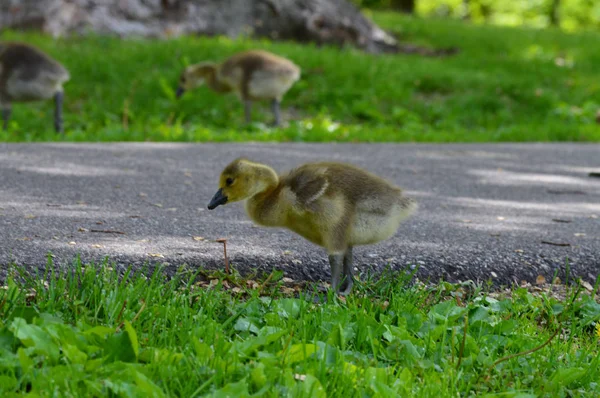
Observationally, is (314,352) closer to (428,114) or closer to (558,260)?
(558,260)

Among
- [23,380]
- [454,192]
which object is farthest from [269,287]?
[454,192]

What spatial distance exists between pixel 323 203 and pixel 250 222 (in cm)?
158

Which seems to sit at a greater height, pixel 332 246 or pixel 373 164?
pixel 332 246

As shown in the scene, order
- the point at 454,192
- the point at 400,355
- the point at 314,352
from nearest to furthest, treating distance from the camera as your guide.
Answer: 1. the point at 314,352
2. the point at 400,355
3. the point at 454,192

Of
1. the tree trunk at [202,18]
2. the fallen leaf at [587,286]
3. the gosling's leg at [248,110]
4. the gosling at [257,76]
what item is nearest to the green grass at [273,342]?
the fallen leaf at [587,286]

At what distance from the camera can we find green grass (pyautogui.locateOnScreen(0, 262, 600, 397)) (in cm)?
274

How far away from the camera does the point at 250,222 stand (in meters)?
5.32

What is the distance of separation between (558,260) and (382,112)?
833 centimetres

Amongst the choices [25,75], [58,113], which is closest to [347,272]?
[25,75]

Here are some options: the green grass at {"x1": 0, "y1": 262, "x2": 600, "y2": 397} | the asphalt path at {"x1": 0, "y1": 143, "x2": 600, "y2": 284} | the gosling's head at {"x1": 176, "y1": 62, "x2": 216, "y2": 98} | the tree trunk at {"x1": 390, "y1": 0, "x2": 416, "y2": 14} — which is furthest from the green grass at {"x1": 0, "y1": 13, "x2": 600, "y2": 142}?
the tree trunk at {"x1": 390, "y1": 0, "x2": 416, "y2": 14}

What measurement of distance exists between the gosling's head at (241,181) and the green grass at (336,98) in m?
5.70

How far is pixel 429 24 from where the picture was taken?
2131 cm

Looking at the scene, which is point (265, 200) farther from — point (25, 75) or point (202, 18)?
point (202, 18)

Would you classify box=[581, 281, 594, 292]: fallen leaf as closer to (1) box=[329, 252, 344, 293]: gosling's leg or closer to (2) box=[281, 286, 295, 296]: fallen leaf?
(1) box=[329, 252, 344, 293]: gosling's leg
